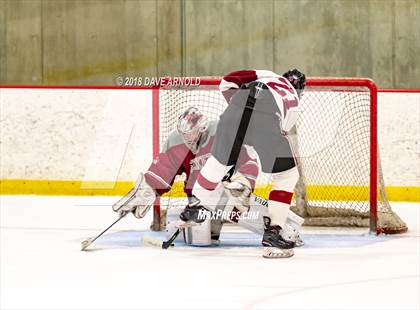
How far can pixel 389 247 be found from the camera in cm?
489

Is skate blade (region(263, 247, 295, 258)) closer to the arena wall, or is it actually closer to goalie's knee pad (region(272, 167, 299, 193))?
goalie's knee pad (region(272, 167, 299, 193))

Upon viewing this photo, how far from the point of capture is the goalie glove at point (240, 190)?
482 centimetres

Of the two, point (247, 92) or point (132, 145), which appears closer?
point (247, 92)

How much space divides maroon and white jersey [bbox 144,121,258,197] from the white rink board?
1958mm

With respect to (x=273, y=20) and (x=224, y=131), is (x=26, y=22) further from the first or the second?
(x=224, y=131)

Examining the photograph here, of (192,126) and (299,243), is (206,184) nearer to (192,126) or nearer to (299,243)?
(192,126)

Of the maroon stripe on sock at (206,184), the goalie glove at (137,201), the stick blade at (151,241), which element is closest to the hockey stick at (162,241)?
the stick blade at (151,241)

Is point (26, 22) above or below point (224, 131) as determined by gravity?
above

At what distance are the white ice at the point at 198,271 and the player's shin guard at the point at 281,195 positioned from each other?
224 mm

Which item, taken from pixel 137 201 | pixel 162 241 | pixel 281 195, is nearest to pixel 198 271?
pixel 281 195

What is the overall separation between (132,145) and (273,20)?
2496mm

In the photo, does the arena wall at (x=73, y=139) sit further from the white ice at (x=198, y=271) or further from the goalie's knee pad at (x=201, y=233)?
the goalie's knee pad at (x=201, y=233)

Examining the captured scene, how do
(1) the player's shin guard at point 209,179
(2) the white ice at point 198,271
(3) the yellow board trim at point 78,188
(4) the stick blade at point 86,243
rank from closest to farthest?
(2) the white ice at point 198,271 < (1) the player's shin guard at point 209,179 < (4) the stick blade at point 86,243 < (3) the yellow board trim at point 78,188

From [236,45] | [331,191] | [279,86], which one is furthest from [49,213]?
[236,45]
